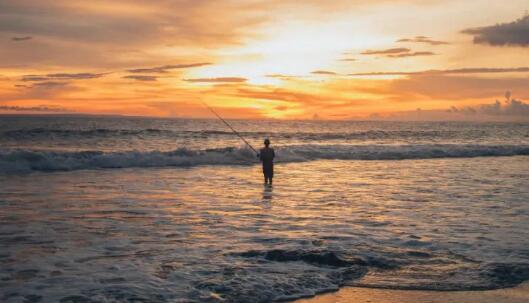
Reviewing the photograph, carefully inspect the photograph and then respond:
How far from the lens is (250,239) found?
8.53 meters

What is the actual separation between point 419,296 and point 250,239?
3448 mm

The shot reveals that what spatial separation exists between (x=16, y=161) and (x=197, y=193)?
37.8 feet

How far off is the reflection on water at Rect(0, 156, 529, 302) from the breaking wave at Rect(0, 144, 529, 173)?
21.5ft

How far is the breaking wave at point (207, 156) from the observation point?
22.3 metres

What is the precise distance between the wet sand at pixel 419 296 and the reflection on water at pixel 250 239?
8.1 inches

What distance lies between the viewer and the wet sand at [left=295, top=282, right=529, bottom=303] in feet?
18.3

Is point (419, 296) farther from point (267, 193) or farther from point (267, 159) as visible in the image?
point (267, 159)

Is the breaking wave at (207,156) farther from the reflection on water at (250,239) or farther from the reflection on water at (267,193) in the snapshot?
the reflection on water at (267,193)

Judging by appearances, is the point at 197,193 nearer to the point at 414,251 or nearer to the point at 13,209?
the point at 13,209

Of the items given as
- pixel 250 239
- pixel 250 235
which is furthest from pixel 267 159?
pixel 250 239

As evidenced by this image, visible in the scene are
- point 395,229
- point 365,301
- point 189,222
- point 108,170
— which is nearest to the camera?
point 365,301

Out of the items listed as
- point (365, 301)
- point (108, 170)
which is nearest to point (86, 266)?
point (365, 301)

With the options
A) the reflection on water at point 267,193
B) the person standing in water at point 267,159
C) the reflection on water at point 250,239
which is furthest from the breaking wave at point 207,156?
the reflection on water at point 267,193

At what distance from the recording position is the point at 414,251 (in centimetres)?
770
